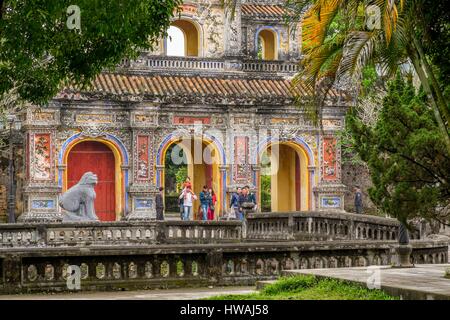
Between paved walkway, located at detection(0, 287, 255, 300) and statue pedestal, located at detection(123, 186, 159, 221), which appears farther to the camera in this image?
statue pedestal, located at detection(123, 186, 159, 221)

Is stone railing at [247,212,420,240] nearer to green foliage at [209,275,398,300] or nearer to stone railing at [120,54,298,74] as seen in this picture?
green foliage at [209,275,398,300]

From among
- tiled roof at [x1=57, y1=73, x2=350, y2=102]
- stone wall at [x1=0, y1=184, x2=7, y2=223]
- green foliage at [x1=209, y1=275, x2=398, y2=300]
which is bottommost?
green foliage at [x1=209, y1=275, x2=398, y2=300]

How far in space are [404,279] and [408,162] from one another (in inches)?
52.5

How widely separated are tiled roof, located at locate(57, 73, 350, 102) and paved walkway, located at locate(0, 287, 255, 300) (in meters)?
16.2

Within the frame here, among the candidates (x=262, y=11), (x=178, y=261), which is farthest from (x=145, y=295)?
(x=262, y=11)

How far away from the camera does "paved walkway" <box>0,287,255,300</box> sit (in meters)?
11.8

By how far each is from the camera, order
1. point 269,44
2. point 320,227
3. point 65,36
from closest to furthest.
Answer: point 65,36 < point 320,227 < point 269,44

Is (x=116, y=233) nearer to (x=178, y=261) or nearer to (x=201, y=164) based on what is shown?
(x=178, y=261)

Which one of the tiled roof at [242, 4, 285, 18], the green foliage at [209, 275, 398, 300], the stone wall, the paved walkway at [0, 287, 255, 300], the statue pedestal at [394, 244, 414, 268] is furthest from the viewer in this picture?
the tiled roof at [242, 4, 285, 18]

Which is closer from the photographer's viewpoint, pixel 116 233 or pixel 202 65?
pixel 116 233

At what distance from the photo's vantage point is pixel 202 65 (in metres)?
31.1

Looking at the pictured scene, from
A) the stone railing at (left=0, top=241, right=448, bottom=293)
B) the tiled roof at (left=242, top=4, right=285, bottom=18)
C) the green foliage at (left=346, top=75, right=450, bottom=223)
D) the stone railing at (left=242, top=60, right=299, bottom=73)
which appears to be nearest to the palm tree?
the green foliage at (left=346, top=75, right=450, bottom=223)

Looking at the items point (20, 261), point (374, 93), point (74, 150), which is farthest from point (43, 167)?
point (20, 261)

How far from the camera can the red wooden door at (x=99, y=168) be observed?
29703mm
